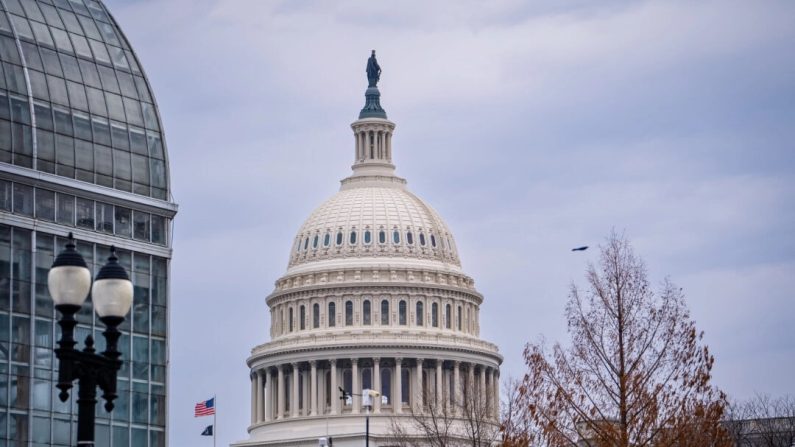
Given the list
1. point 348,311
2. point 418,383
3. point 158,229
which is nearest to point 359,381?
point 418,383

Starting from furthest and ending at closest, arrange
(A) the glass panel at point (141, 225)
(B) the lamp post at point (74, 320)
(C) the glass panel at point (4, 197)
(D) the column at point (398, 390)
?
(D) the column at point (398, 390), (A) the glass panel at point (141, 225), (C) the glass panel at point (4, 197), (B) the lamp post at point (74, 320)

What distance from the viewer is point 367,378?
194m

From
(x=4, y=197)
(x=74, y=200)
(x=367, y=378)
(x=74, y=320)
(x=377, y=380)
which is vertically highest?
(x=367, y=378)

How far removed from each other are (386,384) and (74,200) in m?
119

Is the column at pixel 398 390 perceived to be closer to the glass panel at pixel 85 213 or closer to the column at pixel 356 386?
the column at pixel 356 386

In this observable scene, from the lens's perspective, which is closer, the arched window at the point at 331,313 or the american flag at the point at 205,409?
the american flag at the point at 205,409

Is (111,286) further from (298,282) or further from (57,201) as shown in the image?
(298,282)

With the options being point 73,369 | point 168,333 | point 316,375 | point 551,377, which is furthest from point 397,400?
point 73,369

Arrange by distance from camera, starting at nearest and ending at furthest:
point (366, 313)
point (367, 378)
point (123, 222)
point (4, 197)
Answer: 1. point (4, 197)
2. point (123, 222)
3. point (367, 378)
4. point (366, 313)

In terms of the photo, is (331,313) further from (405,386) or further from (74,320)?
(74,320)

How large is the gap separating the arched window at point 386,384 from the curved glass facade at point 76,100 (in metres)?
114

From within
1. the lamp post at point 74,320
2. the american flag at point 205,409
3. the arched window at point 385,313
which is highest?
the arched window at point 385,313

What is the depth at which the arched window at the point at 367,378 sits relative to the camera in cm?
19225

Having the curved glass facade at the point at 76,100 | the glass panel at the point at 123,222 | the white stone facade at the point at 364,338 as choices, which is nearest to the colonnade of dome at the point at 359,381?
the white stone facade at the point at 364,338
